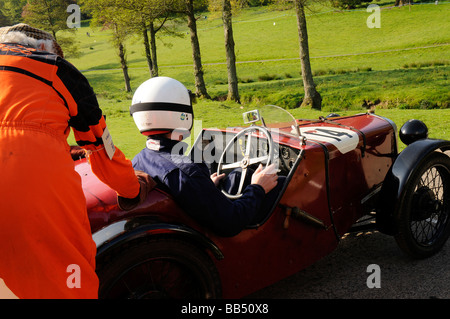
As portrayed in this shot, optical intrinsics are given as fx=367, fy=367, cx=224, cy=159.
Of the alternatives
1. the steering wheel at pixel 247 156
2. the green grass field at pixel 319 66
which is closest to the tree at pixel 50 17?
the green grass field at pixel 319 66

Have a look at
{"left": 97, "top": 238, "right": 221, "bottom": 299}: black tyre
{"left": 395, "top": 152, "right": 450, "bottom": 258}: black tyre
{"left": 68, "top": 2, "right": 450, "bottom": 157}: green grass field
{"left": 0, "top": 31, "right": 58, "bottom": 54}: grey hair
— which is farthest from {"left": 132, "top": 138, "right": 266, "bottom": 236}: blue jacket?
{"left": 68, "top": 2, "right": 450, "bottom": 157}: green grass field

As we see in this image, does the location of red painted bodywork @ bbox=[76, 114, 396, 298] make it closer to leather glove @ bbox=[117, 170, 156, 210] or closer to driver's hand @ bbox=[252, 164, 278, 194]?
leather glove @ bbox=[117, 170, 156, 210]

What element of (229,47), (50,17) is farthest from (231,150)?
(50,17)

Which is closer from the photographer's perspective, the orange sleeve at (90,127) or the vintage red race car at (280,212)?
the orange sleeve at (90,127)

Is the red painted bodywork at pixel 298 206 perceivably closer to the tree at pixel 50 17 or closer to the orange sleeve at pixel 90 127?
the orange sleeve at pixel 90 127

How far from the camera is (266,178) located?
2809 mm

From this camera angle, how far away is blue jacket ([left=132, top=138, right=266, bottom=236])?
2336 millimetres

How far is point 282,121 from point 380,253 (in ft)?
5.67

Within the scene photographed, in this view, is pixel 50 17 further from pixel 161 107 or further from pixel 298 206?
pixel 298 206

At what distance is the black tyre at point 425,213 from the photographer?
3.42 m

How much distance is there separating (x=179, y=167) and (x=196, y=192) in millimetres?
203

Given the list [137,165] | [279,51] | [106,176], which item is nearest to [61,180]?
[106,176]

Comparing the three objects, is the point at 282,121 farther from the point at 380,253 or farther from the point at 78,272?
the point at 78,272

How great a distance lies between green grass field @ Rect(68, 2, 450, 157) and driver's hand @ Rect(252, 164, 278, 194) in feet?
21.4
